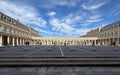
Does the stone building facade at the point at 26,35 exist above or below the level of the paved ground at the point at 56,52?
above

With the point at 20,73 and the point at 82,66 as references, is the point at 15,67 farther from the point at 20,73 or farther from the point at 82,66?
the point at 82,66

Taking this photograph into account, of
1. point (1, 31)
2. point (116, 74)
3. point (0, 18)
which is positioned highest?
point (0, 18)

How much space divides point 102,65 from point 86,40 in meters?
88.2

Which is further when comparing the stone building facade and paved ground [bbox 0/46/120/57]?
the stone building facade

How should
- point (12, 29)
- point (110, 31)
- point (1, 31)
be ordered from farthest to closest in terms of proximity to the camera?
point (110, 31), point (12, 29), point (1, 31)

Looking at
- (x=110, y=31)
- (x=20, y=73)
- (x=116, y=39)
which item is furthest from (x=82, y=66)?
(x=110, y=31)

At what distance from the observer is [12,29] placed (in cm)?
5447

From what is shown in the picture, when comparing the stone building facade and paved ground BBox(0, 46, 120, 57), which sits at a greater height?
the stone building facade

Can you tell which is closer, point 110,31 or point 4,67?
point 4,67

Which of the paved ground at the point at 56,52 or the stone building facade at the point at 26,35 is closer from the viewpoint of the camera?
the paved ground at the point at 56,52

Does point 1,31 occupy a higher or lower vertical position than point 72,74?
higher

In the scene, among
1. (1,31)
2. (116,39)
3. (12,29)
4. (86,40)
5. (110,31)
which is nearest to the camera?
(1,31)

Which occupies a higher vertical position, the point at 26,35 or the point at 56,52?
the point at 26,35

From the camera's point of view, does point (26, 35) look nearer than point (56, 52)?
No
